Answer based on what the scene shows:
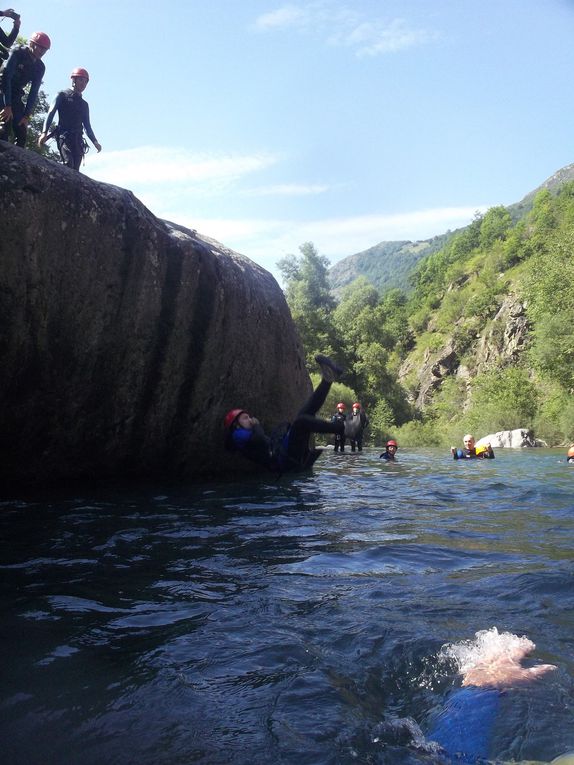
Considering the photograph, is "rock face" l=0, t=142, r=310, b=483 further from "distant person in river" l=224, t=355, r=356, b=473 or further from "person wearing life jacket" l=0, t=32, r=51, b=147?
"distant person in river" l=224, t=355, r=356, b=473

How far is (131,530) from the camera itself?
21.5 feet

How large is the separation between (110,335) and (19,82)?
350 cm

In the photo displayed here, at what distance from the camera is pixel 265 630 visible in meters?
3.62

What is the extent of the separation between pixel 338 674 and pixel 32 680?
139cm

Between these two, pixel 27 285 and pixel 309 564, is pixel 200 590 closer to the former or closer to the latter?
pixel 309 564

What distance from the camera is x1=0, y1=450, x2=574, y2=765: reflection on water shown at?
2.46 m

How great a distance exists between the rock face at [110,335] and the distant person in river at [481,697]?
239 inches

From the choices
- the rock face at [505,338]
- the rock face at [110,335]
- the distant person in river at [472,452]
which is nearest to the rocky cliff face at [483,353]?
the rock face at [505,338]

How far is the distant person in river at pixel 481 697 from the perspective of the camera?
241 cm

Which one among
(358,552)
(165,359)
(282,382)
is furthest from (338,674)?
(282,382)

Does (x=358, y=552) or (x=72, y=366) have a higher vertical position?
(x=72, y=366)

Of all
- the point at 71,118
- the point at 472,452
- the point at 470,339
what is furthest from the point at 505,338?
the point at 71,118

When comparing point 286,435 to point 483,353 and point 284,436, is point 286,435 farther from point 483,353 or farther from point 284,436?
point 483,353

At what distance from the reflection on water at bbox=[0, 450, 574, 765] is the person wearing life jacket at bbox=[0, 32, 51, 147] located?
16.1ft
